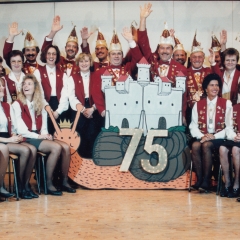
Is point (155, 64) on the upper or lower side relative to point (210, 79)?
upper

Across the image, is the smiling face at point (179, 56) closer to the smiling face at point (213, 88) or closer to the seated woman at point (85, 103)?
the smiling face at point (213, 88)

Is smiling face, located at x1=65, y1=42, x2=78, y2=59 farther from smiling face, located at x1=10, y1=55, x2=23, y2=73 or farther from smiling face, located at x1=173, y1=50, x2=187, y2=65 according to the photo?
smiling face, located at x1=173, y1=50, x2=187, y2=65

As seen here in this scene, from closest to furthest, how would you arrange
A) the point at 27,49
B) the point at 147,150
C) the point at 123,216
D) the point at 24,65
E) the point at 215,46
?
the point at 123,216, the point at 147,150, the point at 24,65, the point at 27,49, the point at 215,46

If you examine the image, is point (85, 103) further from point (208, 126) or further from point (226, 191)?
point (226, 191)

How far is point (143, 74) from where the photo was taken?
552cm

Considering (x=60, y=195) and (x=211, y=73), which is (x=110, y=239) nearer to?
(x=60, y=195)

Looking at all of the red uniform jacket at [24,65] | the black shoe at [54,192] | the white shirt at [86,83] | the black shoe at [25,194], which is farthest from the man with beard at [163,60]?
the black shoe at [25,194]

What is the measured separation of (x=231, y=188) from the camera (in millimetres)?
5066

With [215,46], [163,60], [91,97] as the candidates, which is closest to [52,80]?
[91,97]

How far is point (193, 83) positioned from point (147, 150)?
0.99 meters

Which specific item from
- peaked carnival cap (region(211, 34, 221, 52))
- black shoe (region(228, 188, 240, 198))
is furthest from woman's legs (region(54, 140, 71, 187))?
peaked carnival cap (region(211, 34, 221, 52))

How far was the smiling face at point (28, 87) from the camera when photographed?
5.25 metres

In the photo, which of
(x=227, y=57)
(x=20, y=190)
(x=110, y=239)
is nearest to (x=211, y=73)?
(x=227, y=57)

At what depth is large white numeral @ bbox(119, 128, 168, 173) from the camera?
5.42m
